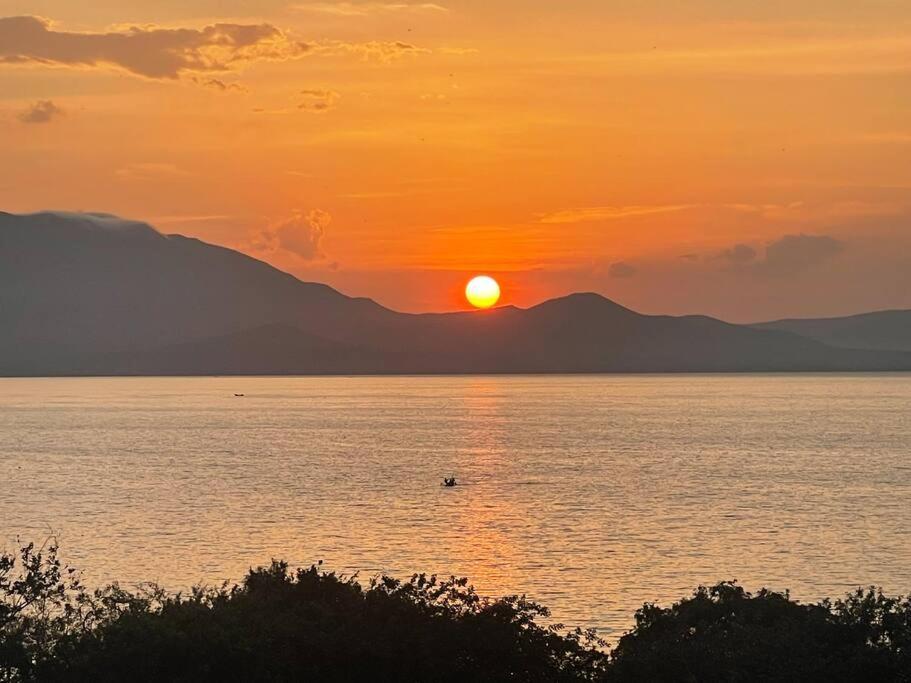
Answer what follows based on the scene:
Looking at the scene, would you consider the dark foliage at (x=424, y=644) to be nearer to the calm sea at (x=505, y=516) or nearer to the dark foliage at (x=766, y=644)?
the dark foliage at (x=766, y=644)

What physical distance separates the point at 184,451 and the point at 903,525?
4313 inches

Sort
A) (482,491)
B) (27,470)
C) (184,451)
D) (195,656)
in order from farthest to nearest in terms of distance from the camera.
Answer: (184,451) → (27,470) → (482,491) → (195,656)

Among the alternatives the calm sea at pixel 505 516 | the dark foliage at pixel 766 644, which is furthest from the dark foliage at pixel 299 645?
the calm sea at pixel 505 516

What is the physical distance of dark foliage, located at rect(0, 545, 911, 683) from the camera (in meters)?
35.9

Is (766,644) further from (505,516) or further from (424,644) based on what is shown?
(505,516)

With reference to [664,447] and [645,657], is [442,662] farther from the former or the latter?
[664,447]

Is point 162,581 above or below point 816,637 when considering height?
below

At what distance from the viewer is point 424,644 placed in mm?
38188

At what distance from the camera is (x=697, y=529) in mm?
96312

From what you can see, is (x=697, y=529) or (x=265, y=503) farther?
(x=265, y=503)

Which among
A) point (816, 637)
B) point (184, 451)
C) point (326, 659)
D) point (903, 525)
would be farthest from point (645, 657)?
point (184, 451)

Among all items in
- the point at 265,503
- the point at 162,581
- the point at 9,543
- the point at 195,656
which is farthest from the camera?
the point at 265,503

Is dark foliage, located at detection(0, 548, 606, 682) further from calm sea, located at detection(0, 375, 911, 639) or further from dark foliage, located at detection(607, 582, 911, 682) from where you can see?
calm sea, located at detection(0, 375, 911, 639)

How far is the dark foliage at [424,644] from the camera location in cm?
3594
